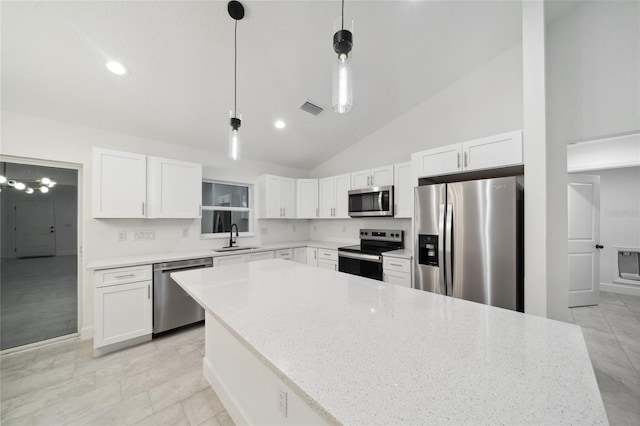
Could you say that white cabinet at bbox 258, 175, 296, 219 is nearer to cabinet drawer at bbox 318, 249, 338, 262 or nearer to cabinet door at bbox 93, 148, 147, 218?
cabinet drawer at bbox 318, 249, 338, 262

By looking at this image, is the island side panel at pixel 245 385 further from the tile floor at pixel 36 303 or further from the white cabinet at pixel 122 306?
the tile floor at pixel 36 303

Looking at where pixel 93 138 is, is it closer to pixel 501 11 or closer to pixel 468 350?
pixel 468 350

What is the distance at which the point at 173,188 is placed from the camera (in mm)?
3037

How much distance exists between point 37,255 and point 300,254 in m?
7.44

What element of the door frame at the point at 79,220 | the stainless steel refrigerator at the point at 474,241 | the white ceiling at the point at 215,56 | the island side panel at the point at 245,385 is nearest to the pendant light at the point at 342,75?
the white ceiling at the point at 215,56

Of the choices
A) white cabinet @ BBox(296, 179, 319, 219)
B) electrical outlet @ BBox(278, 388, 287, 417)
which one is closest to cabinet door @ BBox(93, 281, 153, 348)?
electrical outlet @ BBox(278, 388, 287, 417)

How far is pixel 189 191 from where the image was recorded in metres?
3.17

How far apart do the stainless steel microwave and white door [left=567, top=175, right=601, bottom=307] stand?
312 cm

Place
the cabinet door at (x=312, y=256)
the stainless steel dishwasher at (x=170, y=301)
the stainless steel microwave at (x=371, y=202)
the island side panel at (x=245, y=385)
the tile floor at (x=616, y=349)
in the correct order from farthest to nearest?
the cabinet door at (x=312, y=256), the stainless steel microwave at (x=371, y=202), the stainless steel dishwasher at (x=170, y=301), the tile floor at (x=616, y=349), the island side panel at (x=245, y=385)

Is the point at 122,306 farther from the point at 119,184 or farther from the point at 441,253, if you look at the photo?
the point at 441,253

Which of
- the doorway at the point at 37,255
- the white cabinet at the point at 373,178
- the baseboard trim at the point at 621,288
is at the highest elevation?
the white cabinet at the point at 373,178

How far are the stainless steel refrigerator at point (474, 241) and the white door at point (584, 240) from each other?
8.89ft

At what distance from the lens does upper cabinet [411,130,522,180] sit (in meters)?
2.13

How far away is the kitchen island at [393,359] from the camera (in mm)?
555
